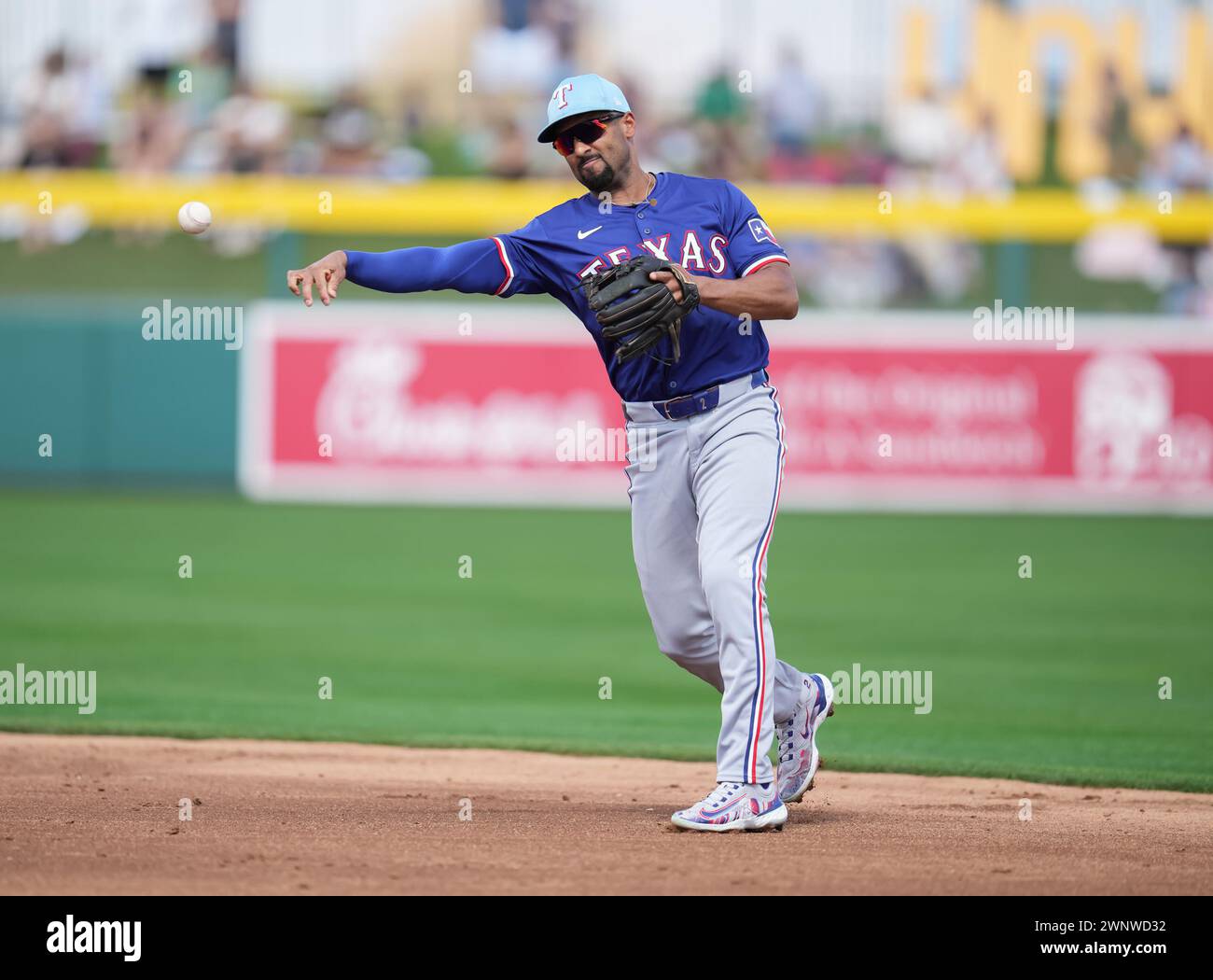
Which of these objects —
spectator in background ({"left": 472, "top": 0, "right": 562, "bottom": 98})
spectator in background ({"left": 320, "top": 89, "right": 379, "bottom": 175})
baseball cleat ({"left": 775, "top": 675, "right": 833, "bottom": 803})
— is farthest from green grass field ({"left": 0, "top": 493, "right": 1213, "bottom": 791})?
spectator in background ({"left": 472, "top": 0, "right": 562, "bottom": 98})

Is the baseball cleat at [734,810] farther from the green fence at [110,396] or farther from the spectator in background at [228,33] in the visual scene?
the spectator in background at [228,33]

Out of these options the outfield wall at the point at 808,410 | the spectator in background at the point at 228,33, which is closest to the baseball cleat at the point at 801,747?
the outfield wall at the point at 808,410

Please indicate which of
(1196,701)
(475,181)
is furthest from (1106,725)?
(475,181)

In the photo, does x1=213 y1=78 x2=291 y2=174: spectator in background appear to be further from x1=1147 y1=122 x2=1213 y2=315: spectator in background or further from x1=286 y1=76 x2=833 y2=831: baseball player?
x1=286 y1=76 x2=833 y2=831: baseball player

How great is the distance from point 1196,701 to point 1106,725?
0.84m

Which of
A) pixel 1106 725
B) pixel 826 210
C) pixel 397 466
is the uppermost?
pixel 826 210

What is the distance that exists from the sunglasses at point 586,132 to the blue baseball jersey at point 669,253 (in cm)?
18

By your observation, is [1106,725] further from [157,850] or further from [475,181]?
[475,181]

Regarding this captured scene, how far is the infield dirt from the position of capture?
4.52 meters

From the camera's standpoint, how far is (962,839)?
5.26m

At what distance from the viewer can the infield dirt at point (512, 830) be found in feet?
14.8

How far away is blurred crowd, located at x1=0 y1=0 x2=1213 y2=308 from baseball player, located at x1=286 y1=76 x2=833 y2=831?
13.7 m

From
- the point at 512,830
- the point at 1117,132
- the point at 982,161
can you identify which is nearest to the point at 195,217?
the point at 512,830

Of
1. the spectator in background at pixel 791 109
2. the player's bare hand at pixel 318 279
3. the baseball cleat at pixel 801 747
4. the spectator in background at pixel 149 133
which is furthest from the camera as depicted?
the spectator in background at pixel 791 109
